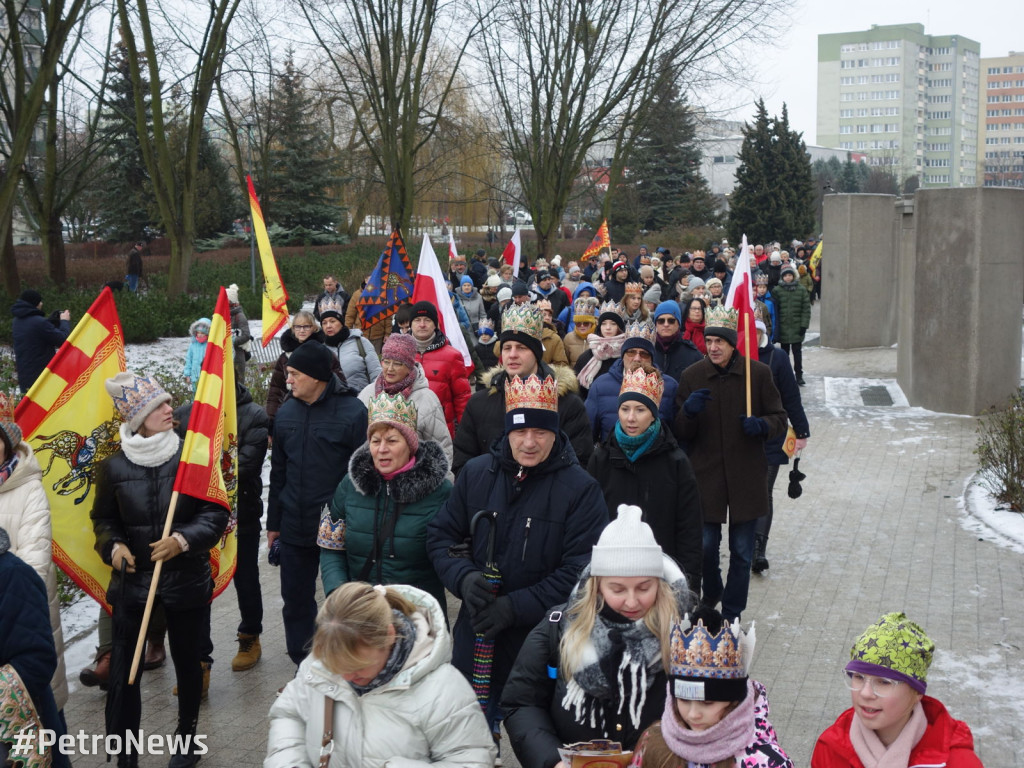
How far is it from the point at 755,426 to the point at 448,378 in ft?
8.32

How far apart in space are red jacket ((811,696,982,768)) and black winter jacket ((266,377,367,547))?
338cm

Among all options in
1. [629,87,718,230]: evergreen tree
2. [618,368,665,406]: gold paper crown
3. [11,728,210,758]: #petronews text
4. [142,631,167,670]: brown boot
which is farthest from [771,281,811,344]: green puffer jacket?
[629,87,718,230]: evergreen tree

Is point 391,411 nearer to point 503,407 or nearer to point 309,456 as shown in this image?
point 309,456

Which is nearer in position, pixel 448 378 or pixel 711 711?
pixel 711 711

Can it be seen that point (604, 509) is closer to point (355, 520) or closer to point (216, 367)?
point (355, 520)

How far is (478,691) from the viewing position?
4.80 metres

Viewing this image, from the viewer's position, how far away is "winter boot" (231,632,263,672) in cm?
661

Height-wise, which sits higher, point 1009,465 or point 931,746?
point 931,746

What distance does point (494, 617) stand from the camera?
4484mm

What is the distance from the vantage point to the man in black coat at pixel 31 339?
12773 millimetres

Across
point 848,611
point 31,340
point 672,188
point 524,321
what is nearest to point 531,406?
point 524,321

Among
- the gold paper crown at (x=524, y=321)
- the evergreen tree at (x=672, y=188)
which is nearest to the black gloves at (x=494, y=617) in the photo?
the gold paper crown at (x=524, y=321)

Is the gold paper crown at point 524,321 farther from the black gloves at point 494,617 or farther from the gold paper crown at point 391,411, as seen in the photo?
the black gloves at point 494,617

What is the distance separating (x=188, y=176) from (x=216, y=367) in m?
18.7
